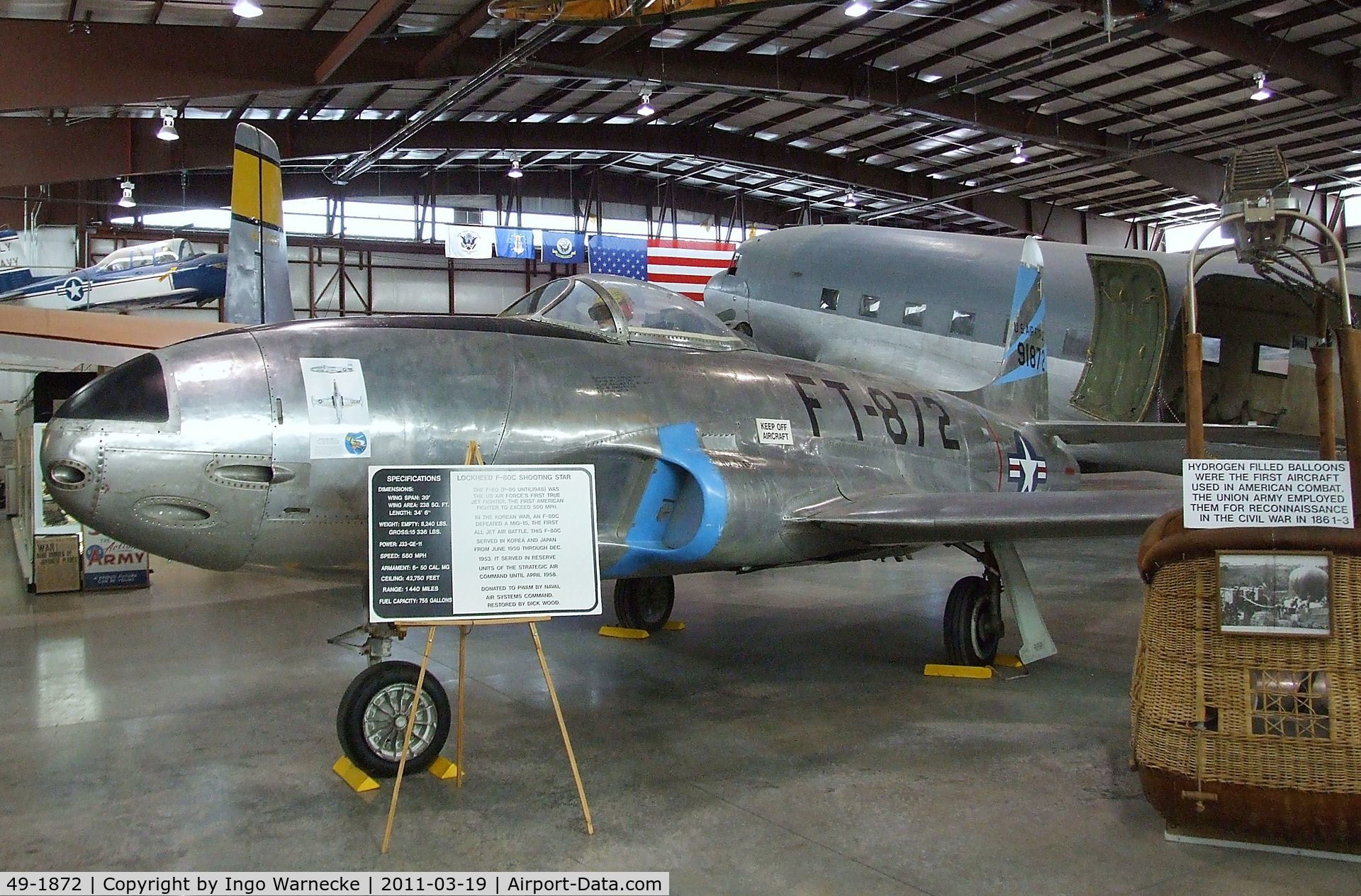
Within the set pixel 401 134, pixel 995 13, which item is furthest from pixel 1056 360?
pixel 401 134

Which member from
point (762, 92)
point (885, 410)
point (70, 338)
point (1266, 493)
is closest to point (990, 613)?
point (885, 410)

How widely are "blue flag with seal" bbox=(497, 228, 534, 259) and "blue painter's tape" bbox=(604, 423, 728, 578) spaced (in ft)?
65.3

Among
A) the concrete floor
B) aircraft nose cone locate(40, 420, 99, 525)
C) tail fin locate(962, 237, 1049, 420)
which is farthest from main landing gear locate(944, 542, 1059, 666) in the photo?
aircraft nose cone locate(40, 420, 99, 525)

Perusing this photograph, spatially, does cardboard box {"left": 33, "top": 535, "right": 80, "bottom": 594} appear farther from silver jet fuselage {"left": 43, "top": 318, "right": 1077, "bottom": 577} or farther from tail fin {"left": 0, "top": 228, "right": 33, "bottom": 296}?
tail fin {"left": 0, "top": 228, "right": 33, "bottom": 296}

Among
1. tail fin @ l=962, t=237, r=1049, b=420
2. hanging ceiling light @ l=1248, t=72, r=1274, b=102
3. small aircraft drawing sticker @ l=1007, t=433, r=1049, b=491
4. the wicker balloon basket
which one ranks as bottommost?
the wicker balloon basket

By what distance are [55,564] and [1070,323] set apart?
12.1 m

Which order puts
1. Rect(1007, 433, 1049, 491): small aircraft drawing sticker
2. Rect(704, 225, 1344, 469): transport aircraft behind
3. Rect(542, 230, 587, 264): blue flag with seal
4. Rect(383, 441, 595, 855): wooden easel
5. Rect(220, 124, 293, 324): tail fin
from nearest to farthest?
Rect(383, 441, 595, 855): wooden easel
Rect(1007, 433, 1049, 491): small aircraft drawing sticker
Rect(220, 124, 293, 324): tail fin
Rect(704, 225, 1344, 469): transport aircraft behind
Rect(542, 230, 587, 264): blue flag with seal

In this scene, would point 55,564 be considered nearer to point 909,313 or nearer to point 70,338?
point 70,338

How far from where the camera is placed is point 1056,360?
12203mm

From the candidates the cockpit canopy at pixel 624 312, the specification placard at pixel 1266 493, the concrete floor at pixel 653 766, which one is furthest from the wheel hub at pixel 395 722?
the specification placard at pixel 1266 493

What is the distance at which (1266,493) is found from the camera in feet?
10.6

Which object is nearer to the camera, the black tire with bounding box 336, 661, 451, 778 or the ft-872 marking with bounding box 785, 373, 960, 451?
the black tire with bounding box 336, 661, 451, 778

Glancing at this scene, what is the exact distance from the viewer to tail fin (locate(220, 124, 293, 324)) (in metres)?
10.9

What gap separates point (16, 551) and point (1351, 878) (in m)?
15.6
